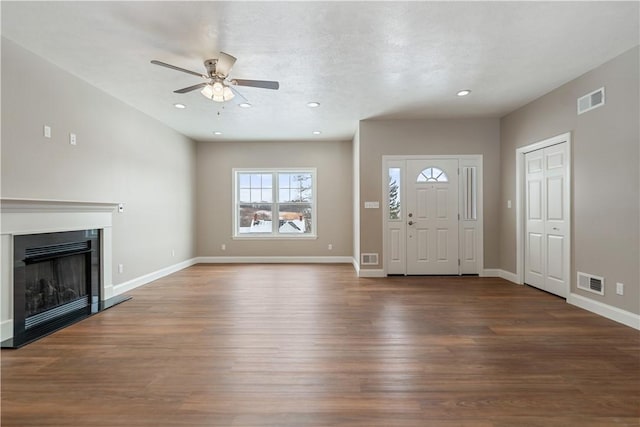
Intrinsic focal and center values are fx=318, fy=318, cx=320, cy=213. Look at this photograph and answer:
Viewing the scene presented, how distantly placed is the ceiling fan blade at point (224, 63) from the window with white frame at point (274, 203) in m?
4.22

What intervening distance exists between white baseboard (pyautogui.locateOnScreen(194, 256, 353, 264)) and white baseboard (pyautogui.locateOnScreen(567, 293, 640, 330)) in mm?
4214

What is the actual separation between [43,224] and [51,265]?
0.52m

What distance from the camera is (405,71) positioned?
12.1ft

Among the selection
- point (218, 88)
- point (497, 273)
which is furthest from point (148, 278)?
point (497, 273)

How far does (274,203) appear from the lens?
24.6 feet

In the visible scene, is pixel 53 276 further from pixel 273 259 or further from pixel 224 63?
pixel 273 259

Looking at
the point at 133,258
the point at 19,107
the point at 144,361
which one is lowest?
the point at 144,361

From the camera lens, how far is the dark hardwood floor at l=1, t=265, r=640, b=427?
1.84 m

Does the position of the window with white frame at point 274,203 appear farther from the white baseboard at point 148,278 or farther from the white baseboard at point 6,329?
the white baseboard at point 6,329

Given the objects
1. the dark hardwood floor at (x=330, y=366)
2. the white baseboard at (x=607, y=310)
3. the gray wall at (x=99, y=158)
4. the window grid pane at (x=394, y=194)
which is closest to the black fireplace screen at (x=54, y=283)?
the dark hardwood floor at (x=330, y=366)

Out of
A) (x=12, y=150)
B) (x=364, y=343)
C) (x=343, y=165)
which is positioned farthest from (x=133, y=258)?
(x=343, y=165)

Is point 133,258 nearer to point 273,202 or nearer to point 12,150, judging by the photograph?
point 12,150

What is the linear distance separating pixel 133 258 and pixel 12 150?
2341 mm

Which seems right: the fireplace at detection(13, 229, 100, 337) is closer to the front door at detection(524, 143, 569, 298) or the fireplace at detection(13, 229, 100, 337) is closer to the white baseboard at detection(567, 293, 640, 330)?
the white baseboard at detection(567, 293, 640, 330)
